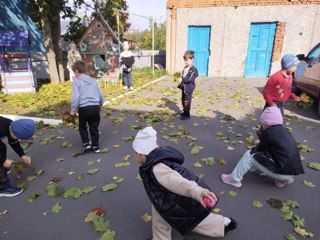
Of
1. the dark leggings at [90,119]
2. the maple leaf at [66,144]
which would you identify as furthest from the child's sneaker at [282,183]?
the maple leaf at [66,144]

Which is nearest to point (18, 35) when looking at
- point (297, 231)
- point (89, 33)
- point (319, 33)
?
point (89, 33)

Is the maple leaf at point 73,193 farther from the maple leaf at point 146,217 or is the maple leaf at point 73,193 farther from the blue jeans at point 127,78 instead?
the blue jeans at point 127,78

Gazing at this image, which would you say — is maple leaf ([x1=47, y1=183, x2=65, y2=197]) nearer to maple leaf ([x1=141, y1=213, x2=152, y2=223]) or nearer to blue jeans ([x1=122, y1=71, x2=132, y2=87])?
maple leaf ([x1=141, y1=213, x2=152, y2=223])

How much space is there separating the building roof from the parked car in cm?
1044

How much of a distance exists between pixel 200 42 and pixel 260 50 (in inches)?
122

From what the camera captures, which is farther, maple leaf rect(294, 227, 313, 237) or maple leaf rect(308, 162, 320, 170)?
maple leaf rect(308, 162, 320, 170)

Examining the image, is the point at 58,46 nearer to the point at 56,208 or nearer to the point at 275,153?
the point at 56,208

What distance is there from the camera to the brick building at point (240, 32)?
12.4 meters

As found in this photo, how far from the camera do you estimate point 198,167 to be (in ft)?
12.9

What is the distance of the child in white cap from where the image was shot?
301cm

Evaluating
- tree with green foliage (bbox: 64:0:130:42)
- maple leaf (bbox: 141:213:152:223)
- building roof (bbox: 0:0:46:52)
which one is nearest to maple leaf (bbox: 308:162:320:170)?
maple leaf (bbox: 141:213:152:223)

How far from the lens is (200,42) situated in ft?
44.7

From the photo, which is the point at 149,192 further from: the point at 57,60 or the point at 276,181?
the point at 57,60

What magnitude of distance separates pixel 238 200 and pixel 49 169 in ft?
9.29
